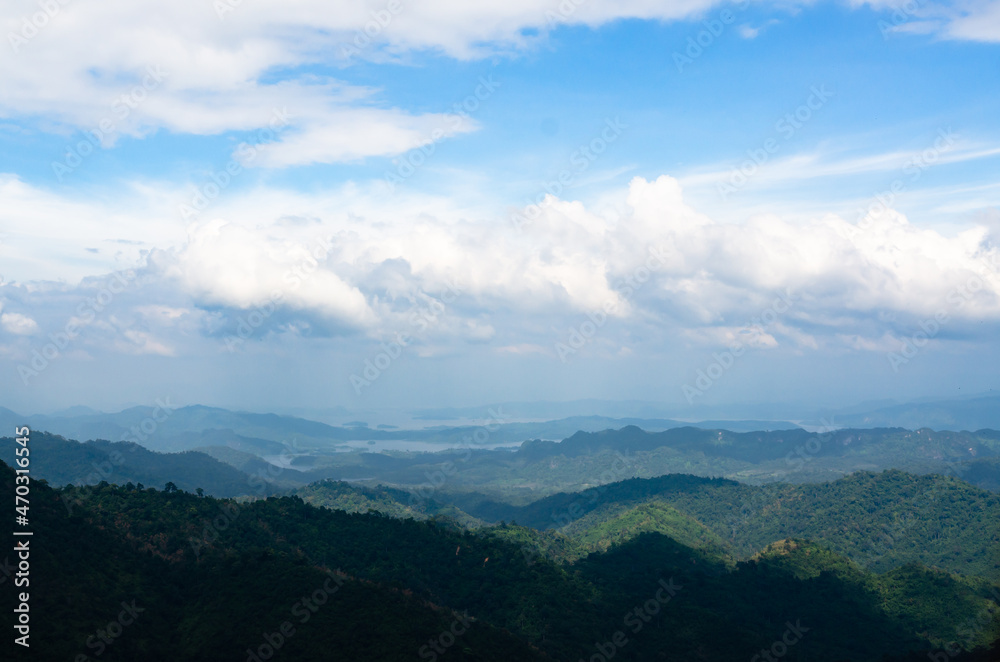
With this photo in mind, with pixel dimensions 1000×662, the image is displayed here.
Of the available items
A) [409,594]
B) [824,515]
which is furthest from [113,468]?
[824,515]

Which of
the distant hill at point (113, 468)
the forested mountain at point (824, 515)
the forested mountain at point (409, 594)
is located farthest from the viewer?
the distant hill at point (113, 468)

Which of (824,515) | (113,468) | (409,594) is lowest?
(824,515)

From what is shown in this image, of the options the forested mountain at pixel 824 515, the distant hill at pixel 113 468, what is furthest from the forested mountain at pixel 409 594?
the distant hill at pixel 113 468

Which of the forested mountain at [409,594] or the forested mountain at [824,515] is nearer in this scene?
the forested mountain at [409,594]

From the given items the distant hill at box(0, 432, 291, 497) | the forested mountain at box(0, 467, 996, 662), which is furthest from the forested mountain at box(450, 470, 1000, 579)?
the distant hill at box(0, 432, 291, 497)

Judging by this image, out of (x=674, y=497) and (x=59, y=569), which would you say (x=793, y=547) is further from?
(x=59, y=569)

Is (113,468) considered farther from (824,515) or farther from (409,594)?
(824,515)

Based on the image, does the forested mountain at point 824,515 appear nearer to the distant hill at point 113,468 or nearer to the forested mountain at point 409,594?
the forested mountain at point 409,594

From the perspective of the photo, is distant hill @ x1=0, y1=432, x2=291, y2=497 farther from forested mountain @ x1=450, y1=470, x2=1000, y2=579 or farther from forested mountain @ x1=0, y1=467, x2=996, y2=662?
forested mountain @ x1=0, y1=467, x2=996, y2=662

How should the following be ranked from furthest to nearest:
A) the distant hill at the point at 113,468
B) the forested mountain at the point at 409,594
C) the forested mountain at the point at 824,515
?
the distant hill at the point at 113,468, the forested mountain at the point at 824,515, the forested mountain at the point at 409,594
